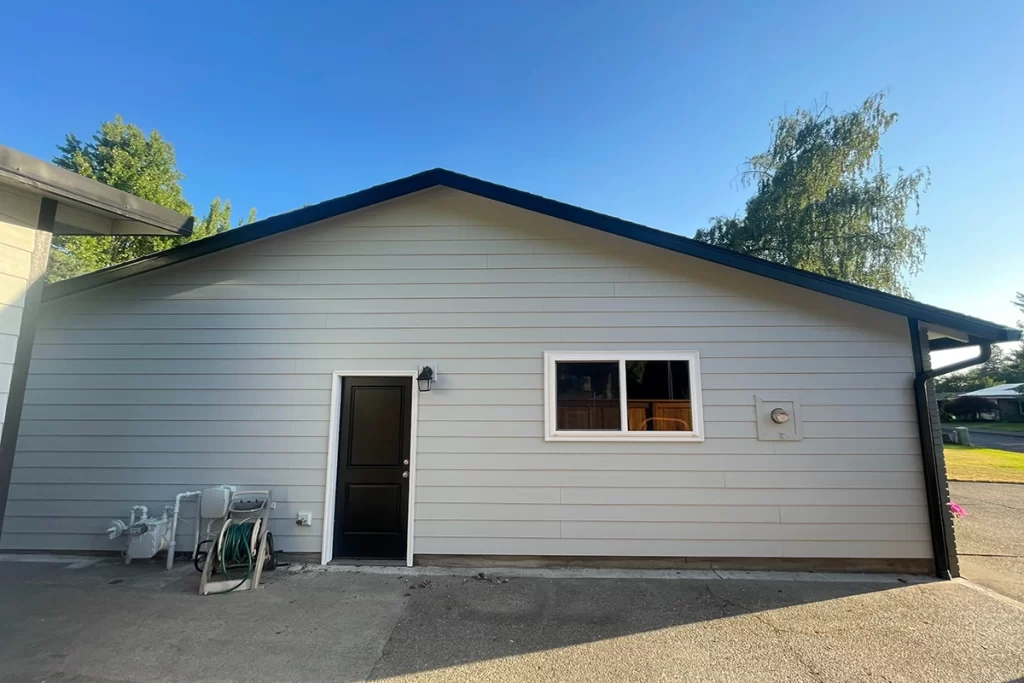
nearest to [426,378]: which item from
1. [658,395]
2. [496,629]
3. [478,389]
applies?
[478,389]

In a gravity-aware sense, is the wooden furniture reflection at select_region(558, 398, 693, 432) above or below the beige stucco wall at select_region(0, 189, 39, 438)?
below

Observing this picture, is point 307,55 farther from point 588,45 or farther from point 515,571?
point 515,571

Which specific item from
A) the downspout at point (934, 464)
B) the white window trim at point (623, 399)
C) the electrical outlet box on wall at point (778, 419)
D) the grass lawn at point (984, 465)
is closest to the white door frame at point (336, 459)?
the white window trim at point (623, 399)

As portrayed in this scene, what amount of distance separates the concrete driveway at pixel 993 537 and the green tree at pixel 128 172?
18.5m

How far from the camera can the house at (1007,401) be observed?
1219 inches

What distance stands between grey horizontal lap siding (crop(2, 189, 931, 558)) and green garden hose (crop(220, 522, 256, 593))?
51cm

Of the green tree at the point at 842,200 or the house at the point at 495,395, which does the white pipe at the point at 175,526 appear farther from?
the green tree at the point at 842,200

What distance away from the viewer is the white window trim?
14.7 feet

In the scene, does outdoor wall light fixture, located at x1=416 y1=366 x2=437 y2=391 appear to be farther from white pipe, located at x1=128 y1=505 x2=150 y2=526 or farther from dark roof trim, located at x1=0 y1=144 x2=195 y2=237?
white pipe, located at x1=128 y1=505 x2=150 y2=526

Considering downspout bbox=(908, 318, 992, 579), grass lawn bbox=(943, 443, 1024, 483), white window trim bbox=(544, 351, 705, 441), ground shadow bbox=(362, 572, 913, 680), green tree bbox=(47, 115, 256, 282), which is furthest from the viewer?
green tree bbox=(47, 115, 256, 282)

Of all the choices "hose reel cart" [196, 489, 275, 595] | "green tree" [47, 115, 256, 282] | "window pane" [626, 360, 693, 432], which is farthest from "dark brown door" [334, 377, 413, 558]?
"green tree" [47, 115, 256, 282]

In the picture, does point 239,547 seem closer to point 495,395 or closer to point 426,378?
point 426,378

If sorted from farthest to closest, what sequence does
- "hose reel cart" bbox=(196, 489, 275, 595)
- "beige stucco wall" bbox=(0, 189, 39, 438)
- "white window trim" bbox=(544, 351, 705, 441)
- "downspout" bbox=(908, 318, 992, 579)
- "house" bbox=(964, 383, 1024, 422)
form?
1. "house" bbox=(964, 383, 1024, 422)
2. "white window trim" bbox=(544, 351, 705, 441)
3. "downspout" bbox=(908, 318, 992, 579)
4. "hose reel cart" bbox=(196, 489, 275, 595)
5. "beige stucco wall" bbox=(0, 189, 39, 438)

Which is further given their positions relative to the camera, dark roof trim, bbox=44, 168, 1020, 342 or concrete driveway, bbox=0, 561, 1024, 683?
dark roof trim, bbox=44, 168, 1020, 342
